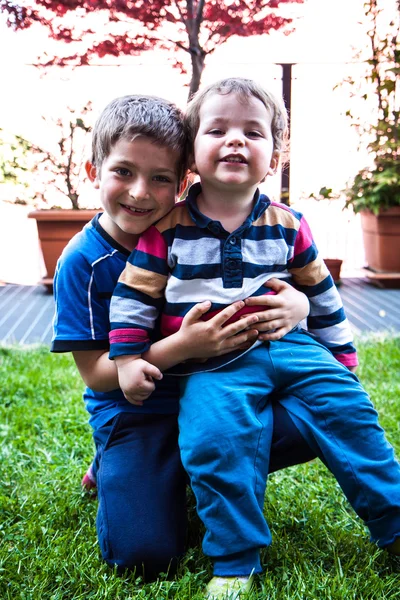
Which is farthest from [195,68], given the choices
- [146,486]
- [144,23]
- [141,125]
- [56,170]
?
[146,486]

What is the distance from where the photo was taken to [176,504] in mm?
1745

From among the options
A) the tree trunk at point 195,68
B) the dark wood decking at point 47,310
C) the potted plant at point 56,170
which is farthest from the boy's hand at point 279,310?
the potted plant at point 56,170

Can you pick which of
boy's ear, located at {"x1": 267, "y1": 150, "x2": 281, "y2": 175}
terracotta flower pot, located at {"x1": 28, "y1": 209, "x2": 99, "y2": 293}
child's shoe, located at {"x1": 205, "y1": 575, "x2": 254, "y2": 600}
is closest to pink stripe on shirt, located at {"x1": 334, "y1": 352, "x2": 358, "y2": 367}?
boy's ear, located at {"x1": 267, "y1": 150, "x2": 281, "y2": 175}

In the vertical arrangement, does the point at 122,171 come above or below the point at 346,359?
above

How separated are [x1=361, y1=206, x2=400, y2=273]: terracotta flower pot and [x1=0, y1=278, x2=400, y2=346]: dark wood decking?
223mm

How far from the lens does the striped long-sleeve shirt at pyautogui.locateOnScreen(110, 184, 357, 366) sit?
1.65 m

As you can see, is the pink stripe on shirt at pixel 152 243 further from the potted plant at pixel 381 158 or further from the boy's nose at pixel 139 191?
the potted plant at pixel 381 158

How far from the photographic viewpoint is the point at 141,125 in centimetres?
169

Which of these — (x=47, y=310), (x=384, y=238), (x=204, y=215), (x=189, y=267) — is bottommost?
(x=47, y=310)

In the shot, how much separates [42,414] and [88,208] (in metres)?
3.11

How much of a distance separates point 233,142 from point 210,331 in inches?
17.6

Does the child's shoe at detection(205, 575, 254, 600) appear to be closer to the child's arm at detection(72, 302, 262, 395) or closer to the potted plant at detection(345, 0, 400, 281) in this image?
the child's arm at detection(72, 302, 262, 395)

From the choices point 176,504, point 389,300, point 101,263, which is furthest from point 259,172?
point 389,300

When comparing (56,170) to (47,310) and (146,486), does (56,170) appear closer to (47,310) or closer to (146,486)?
(47,310)
